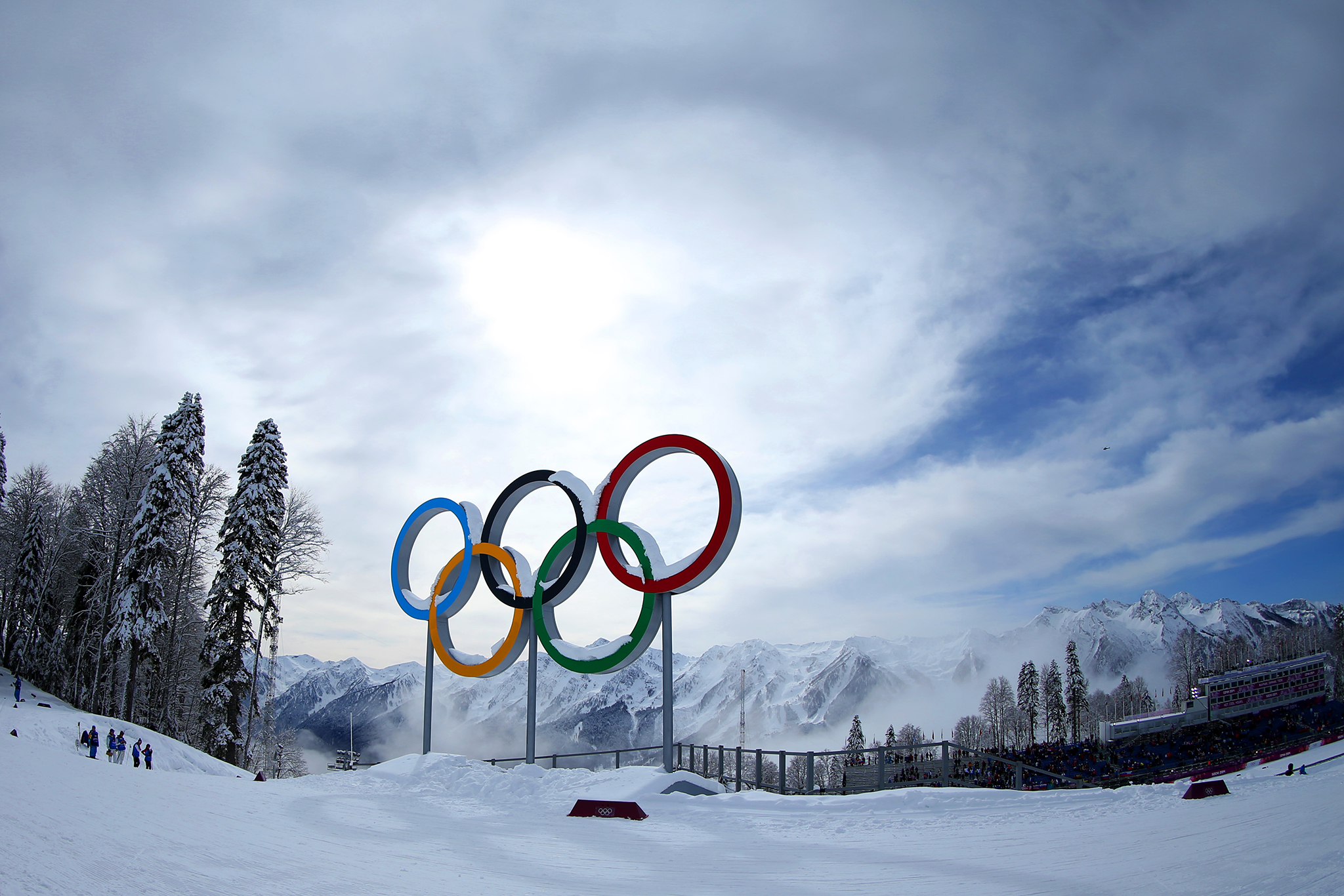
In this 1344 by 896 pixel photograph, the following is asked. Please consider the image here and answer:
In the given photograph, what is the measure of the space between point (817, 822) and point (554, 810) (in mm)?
5669

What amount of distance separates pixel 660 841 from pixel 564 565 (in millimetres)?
11974

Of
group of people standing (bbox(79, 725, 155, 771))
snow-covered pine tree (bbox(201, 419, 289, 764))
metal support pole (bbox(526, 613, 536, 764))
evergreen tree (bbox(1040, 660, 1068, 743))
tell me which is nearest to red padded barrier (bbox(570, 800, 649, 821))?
metal support pole (bbox(526, 613, 536, 764))

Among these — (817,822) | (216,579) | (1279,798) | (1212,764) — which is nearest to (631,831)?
(817,822)

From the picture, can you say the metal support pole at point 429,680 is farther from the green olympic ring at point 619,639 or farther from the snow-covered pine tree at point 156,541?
the snow-covered pine tree at point 156,541

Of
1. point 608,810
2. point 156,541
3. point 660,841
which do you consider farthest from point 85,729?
point 660,841

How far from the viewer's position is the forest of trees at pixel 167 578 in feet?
99.4

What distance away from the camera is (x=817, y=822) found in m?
12.2

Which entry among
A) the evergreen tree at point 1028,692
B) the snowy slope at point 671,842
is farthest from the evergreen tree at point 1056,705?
the snowy slope at point 671,842

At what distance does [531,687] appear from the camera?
72.4 feet

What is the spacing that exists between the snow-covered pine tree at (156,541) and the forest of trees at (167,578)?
53 millimetres

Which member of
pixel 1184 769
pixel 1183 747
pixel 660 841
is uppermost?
pixel 660 841

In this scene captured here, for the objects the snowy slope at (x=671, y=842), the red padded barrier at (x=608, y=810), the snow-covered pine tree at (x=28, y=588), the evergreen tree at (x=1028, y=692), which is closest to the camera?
the snowy slope at (x=671, y=842)

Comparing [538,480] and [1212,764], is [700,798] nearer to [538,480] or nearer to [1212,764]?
[538,480]

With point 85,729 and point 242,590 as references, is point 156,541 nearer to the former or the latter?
point 242,590
